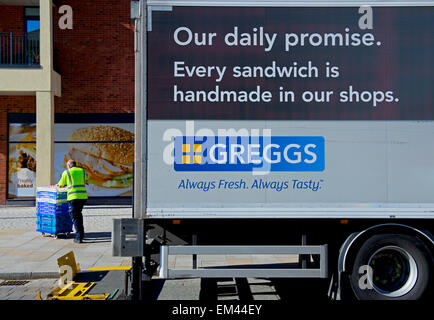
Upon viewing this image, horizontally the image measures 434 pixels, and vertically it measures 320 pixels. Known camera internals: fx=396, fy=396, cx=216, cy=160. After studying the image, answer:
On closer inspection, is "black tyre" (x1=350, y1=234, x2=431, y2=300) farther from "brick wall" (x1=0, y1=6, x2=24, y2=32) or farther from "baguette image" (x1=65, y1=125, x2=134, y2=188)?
"brick wall" (x1=0, y1=6, x2=24, y2=32)

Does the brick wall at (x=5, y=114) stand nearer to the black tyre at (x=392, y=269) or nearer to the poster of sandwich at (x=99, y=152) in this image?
the poster of sandwich at (x=99, y=152)

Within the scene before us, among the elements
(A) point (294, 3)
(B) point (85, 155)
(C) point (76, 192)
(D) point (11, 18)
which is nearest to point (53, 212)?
(C) point (76, 192)

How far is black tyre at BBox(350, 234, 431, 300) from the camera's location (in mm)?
4703

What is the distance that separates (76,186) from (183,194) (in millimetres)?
5229

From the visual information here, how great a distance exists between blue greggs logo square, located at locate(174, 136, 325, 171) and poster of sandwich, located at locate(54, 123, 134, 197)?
457 inches

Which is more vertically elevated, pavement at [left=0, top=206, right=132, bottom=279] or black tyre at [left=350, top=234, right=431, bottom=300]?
black tyre at [left=350, top=234, right=431, bottom=300]

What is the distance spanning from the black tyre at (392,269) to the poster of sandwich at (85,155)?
12.1 m

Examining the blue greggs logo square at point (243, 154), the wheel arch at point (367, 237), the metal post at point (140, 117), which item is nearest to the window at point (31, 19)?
the metal post at point (140, 117)

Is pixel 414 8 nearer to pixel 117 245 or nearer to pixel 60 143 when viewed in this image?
pixel 117 245

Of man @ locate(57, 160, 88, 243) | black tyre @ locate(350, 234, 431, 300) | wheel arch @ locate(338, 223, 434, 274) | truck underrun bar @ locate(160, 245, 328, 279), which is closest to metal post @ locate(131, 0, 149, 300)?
Result: truck underrun bar @ locate(160, 245, 328, 279)

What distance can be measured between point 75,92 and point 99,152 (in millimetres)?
2530

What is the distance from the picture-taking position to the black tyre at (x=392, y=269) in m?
4.70

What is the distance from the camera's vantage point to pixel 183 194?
4.66 metres
